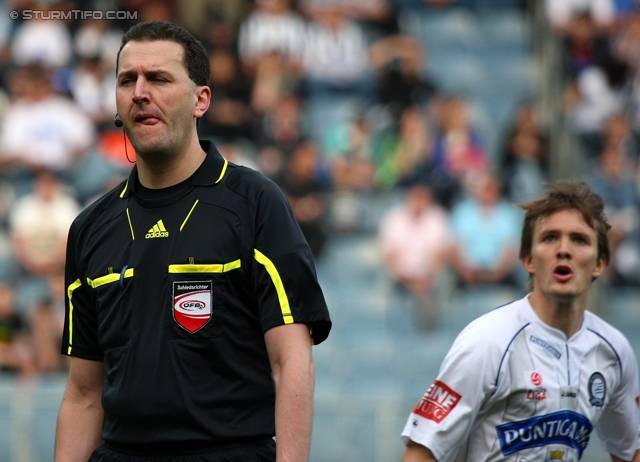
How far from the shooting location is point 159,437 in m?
2.84

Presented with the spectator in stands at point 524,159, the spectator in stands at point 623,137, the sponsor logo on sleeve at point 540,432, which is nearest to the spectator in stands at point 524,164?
the spectator in stands at point 524,159

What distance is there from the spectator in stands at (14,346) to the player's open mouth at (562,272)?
22.4 feet

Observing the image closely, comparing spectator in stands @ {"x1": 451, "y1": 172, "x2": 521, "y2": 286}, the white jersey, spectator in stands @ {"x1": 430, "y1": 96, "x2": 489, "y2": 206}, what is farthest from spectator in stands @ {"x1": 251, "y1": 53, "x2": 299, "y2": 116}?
the white jersey

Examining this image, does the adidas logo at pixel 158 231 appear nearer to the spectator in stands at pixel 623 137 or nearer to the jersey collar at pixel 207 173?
the jersey collar at pixel 207 173

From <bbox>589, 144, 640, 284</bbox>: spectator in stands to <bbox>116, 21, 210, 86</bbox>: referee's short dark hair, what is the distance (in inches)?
304

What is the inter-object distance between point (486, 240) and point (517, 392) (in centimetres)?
650

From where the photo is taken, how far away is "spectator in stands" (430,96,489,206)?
1045 cm

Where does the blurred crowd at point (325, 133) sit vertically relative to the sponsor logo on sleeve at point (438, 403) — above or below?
above

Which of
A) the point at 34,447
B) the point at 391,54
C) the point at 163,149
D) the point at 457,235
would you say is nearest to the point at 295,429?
the point at 163,149

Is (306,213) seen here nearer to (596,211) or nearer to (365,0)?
(365,0)

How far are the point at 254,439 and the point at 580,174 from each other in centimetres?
862

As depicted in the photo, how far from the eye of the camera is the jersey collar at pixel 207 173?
10.0ft

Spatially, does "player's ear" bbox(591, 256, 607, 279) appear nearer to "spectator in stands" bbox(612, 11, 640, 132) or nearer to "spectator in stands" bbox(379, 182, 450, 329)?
"spectator in stands" bbox(379, 182, 450, 329)

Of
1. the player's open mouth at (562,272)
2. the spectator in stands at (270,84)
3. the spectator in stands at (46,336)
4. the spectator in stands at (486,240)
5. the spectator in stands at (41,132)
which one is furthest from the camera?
the spectator in stands at (270,84)
